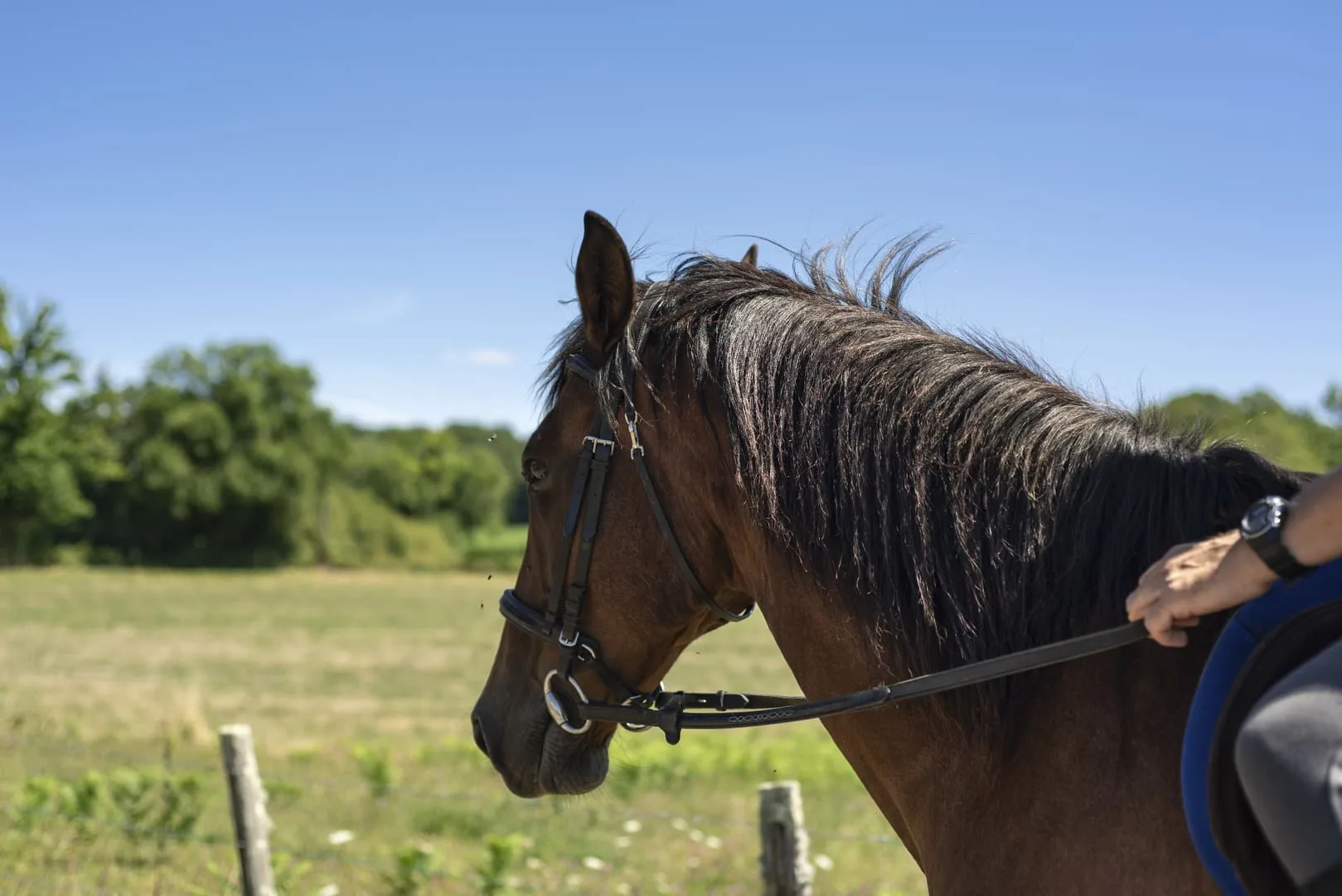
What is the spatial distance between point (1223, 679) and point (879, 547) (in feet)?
2.30

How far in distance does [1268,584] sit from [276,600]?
48.5m

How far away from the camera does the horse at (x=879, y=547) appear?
1974 mm

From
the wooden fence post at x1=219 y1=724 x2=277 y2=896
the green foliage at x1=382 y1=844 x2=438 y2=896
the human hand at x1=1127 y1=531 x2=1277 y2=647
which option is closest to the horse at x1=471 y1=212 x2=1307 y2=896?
the human hand at x1=1127 y1=531 x2=1277 y2=647

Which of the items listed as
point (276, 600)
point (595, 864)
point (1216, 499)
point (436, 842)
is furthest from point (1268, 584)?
point (276, 600)

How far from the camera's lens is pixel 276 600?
46.1 meters

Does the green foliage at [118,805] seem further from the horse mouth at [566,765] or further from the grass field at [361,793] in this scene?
the horse mouth at [566,765]

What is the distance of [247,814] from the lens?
5.66 meters

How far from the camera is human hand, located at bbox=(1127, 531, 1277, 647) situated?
5.73 feet

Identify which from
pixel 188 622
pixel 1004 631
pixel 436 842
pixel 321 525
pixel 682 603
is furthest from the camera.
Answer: pixel 321 525

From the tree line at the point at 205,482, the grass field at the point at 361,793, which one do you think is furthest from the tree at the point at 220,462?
the grass field at the point at 361,793

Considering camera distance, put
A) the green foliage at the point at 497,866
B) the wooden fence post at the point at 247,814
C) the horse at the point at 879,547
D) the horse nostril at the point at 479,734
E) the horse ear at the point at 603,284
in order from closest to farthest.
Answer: the horse at the point at 879,547 → the horse ear at the point at 603,284 → the horse nostril at the point at 479,734 → the wooden fence post at the point at 247,814 → the green foliage at the point at 497,866

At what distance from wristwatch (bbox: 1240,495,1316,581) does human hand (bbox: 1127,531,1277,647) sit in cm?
2

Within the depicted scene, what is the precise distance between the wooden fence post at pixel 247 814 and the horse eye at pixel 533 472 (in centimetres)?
385

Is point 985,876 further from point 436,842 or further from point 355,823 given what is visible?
point 355,823
